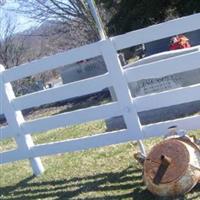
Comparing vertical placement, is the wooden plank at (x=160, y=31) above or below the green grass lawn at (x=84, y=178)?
above

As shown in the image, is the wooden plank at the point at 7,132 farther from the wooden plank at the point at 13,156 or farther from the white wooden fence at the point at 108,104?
the wooden plank at the point at 13,156

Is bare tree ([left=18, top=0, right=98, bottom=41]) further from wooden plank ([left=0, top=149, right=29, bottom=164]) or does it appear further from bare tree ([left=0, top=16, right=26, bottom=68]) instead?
wooden plank ([left=0, top=149, right=29, bottom=164])

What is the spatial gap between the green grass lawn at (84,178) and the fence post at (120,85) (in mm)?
525

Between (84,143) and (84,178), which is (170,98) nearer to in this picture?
(84,143)

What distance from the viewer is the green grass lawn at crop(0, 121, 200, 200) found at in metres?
6.08

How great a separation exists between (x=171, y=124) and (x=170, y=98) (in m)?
0.29

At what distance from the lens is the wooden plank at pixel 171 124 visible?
6.16 metres

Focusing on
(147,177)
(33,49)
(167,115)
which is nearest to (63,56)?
(147,177)

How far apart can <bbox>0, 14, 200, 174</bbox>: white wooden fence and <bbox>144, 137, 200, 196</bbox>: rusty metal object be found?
2.57 ft

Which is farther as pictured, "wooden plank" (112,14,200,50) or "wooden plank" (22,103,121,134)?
"wooden plank" (22,103,121,134)

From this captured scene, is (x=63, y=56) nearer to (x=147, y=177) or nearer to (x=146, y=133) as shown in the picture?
(x=146, y=133)

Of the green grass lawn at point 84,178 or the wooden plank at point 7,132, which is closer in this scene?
the green grass lawn at point 84,178

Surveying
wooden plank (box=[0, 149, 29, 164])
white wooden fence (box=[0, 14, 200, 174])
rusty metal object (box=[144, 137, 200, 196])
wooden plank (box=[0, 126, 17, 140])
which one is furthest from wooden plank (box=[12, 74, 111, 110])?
rusty metal object (box=[144, 137, 200, 196])

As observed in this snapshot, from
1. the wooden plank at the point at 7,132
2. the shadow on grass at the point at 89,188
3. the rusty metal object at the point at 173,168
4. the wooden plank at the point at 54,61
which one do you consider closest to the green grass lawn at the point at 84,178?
the shadow on grass at the point at 89,188
